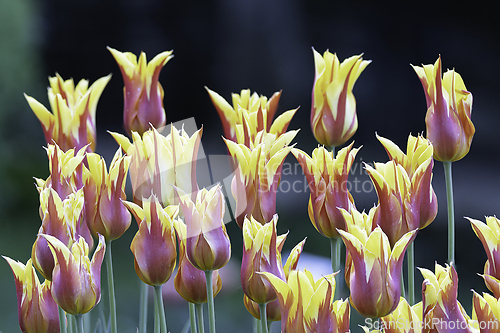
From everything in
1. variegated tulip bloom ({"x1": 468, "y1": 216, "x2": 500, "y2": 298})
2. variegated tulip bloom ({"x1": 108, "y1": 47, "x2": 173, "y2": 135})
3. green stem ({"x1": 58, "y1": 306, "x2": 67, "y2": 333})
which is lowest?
green stem ({"x1": 58, "y1": 306, "x2": 67, "y2": 333})

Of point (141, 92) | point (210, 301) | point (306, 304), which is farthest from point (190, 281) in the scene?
point (141, 92)

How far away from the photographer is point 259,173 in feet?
Answer: 1.86

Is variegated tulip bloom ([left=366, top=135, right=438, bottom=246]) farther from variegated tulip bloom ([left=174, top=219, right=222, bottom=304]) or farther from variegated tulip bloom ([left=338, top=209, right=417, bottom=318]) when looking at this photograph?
variegated tulip bloom ([left=174, top=219, right=222, bottom=304])

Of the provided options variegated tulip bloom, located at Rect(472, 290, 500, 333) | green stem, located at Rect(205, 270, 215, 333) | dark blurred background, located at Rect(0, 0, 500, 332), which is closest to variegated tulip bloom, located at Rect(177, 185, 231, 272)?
green stem, located at Rect(205, 270, 215, 333)

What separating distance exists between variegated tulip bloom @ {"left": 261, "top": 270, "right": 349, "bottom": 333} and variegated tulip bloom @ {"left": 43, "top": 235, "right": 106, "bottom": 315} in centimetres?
18

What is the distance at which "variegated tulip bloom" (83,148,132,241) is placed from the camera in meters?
0.57

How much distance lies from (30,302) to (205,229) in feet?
0.67

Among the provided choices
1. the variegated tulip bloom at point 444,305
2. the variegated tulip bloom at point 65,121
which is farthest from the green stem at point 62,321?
the variegated tulip bloom at point 444,305

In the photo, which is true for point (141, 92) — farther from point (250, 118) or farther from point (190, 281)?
point (190, 281)

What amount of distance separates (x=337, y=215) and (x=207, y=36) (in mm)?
2122

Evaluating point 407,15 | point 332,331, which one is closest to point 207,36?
point 407,15

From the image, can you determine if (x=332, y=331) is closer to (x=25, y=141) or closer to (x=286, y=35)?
(x=286, y=35)

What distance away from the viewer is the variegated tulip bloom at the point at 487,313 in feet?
1.27

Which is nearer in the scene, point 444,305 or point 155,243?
point 444,305
